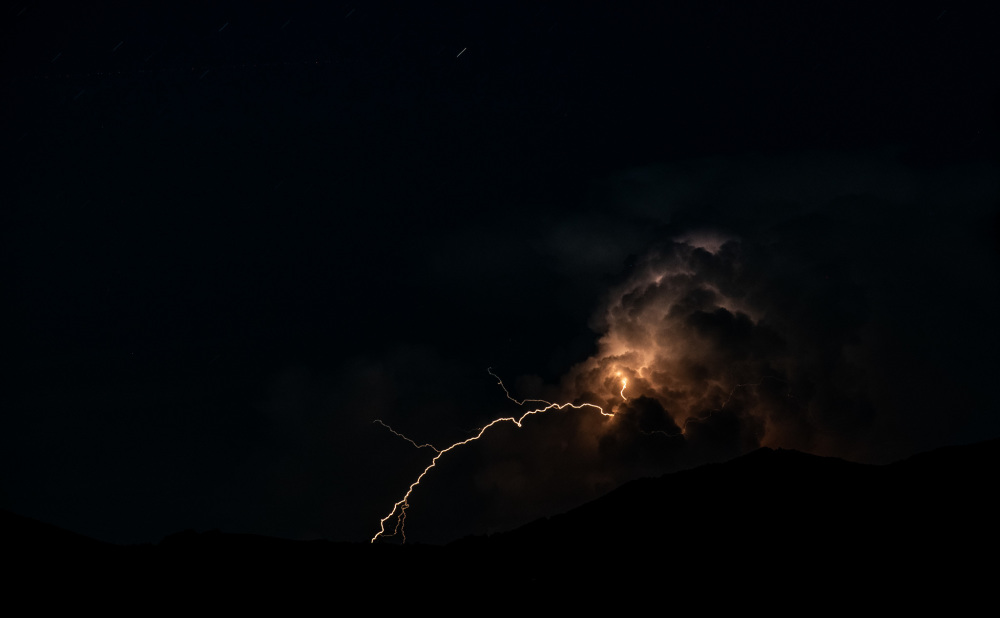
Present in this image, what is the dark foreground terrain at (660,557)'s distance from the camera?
13211 millimetres

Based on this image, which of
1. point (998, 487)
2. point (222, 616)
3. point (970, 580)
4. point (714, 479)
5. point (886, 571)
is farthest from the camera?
point (714, 479)

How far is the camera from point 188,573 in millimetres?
15539

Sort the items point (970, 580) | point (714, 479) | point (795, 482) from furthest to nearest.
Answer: point (714, 479), point (795, 482), point (970, 580)

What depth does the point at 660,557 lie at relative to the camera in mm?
15133

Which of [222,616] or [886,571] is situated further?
[222,616]

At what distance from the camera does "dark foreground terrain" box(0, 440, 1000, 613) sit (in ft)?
43.3

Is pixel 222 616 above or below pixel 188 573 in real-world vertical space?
below

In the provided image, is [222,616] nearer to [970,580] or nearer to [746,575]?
[746,575]

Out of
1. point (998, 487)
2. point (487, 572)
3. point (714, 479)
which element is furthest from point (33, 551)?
point (998, 487)

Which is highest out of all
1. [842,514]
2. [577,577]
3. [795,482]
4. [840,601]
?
[795,482]

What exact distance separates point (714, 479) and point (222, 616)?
1239 centimetres

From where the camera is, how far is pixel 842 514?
15.6 meters

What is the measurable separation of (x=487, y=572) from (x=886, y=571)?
7.89 m

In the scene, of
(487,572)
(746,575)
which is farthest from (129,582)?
(746,575)
